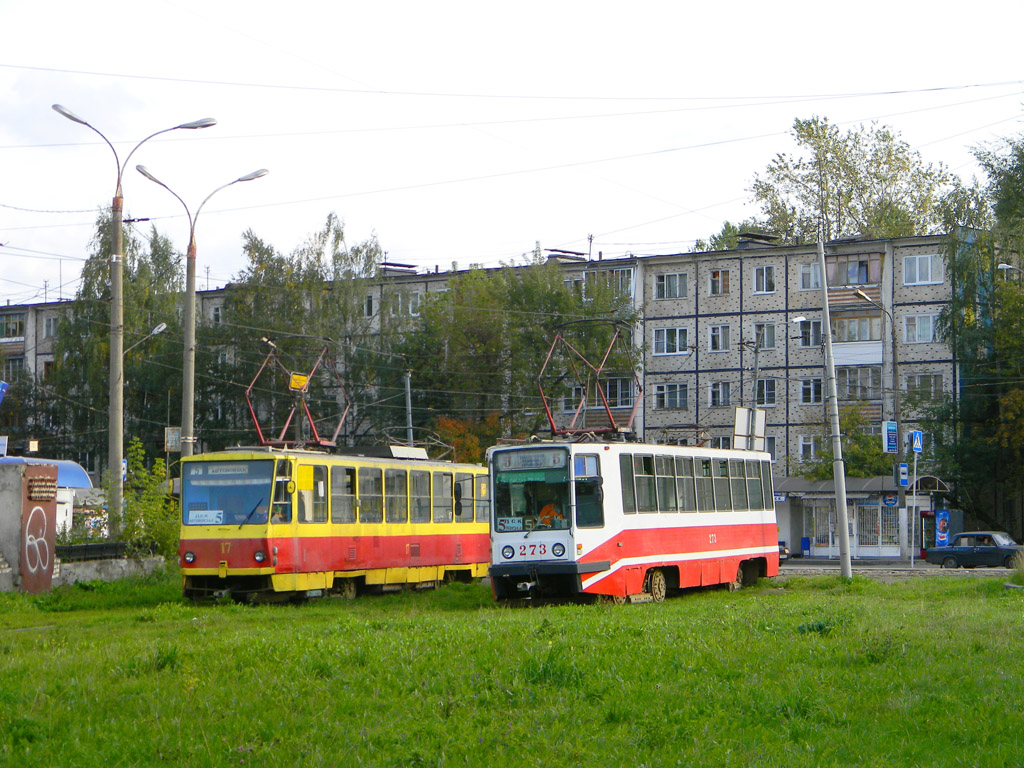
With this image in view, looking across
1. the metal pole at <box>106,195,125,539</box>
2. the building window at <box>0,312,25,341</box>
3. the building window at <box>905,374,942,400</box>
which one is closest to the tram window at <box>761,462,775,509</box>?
the metal pole at <box>106,195,125,539</box>

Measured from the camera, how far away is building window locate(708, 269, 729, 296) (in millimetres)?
59812

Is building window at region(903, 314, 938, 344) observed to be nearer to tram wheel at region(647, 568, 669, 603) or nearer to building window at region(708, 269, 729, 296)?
building window at region(708, 269, 729, 296)

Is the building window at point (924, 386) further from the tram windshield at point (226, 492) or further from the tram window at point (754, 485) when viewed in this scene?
the tram windshield at point (226, 492)

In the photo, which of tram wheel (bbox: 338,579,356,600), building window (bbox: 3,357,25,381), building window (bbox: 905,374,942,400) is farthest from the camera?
building window (bbox: 3,357,25,381)

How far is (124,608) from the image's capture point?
842 inches

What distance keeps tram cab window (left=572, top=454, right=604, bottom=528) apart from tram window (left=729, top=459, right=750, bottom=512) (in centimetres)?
633

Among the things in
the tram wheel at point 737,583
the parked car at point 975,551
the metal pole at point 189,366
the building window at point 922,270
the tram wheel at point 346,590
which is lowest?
the parked car at point 975,551

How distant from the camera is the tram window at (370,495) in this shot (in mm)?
23703

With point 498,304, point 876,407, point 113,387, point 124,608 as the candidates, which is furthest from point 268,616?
point 876,407

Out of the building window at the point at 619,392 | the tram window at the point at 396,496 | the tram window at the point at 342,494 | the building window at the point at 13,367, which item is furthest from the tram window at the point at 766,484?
the building window at the point at 13,367

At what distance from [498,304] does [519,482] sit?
36.6m

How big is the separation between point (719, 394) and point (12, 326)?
146 feet

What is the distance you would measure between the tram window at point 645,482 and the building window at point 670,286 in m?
39.3

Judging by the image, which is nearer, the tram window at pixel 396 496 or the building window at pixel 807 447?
the tram window at pixel 396 496
